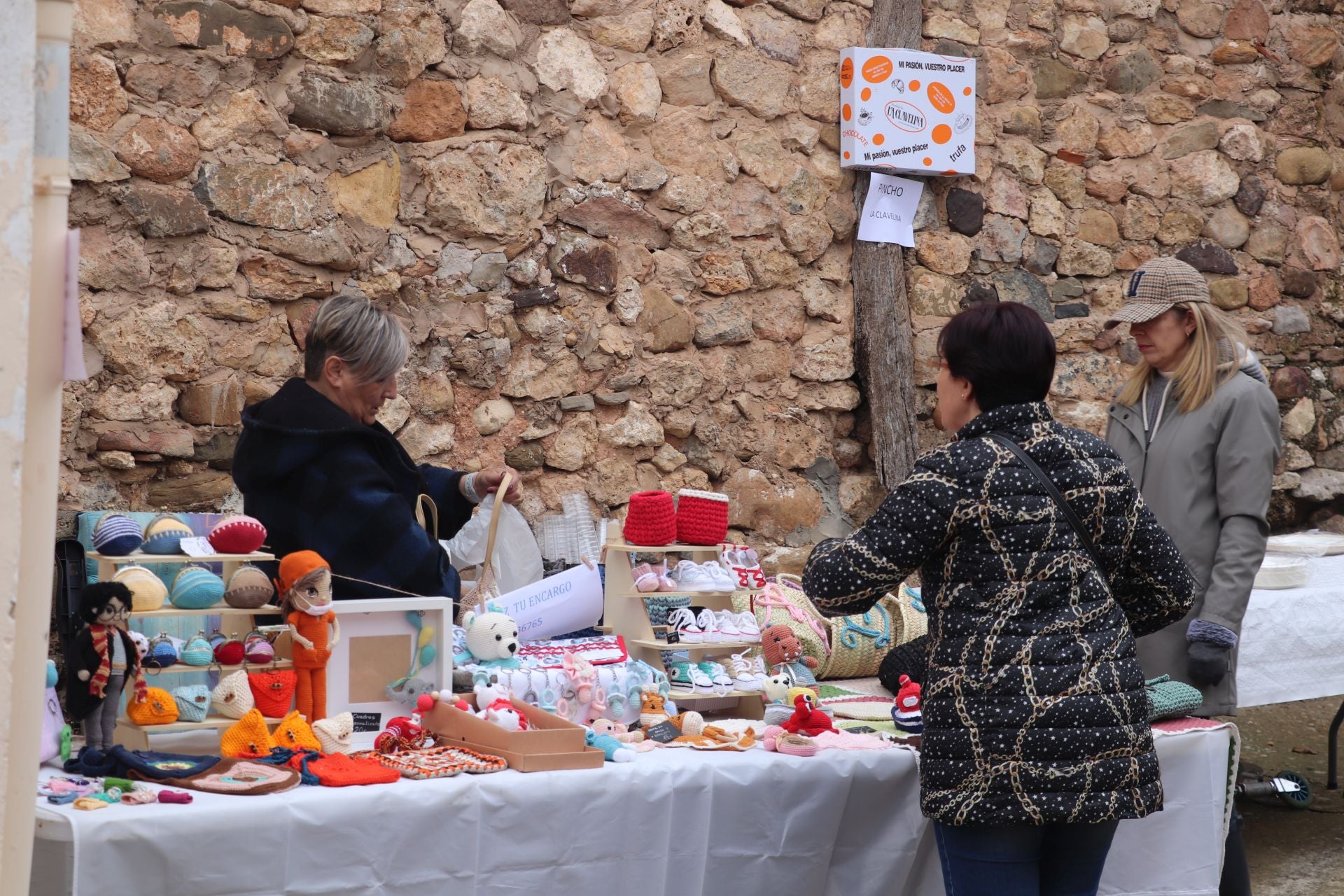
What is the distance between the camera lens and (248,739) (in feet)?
7.66

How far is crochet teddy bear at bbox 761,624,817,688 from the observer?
3.16m

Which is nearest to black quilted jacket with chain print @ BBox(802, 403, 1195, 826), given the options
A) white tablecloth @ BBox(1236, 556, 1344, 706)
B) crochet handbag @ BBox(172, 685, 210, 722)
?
crochet handbag @ BBox(172, 685, 210, 722)

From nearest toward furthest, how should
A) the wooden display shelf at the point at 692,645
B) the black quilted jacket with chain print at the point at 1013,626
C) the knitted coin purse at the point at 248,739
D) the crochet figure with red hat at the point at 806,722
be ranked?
the black quilted jacket with chain print at the point at 1013,626 < the knitted coin purse at the point at 248,739 < the crochet figure with red hat at the point at 806,722 < the wooden display shelf at the point at 692,645

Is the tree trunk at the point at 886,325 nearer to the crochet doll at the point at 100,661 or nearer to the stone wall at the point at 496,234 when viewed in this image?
the stone wall at the point at 496,234

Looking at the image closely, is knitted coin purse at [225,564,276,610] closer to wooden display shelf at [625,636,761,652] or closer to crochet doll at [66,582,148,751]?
crochet doll at [66,582,148,751]

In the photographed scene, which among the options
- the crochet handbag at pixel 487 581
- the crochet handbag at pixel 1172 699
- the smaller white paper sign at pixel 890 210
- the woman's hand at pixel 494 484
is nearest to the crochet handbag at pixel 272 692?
the crochet handbag at pixel 487 581

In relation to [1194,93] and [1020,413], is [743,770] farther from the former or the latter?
[1194,93]

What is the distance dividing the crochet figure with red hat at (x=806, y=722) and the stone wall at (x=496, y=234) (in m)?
1.66

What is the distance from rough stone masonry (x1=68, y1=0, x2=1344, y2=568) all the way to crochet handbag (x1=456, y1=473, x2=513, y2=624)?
875 millimetres

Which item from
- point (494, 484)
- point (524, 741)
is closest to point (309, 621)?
point (524, 741)

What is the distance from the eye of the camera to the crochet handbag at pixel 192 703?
7.84 ft

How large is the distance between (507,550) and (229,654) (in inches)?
41.9

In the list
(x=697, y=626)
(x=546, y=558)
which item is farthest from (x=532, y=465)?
(x=697, y=626)

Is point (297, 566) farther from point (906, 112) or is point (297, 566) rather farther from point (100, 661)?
point (906, 112)
